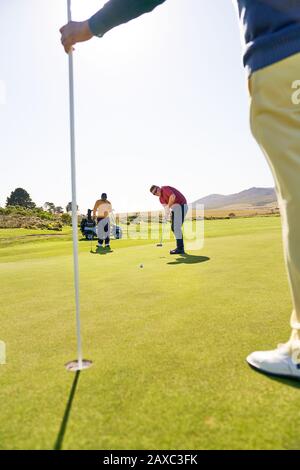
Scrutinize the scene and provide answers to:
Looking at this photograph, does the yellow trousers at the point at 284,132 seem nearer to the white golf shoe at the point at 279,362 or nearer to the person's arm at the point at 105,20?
the white golf shoe at the point at 279,362

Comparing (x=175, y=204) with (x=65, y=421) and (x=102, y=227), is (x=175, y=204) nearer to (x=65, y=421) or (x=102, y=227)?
(x=102, y=227)

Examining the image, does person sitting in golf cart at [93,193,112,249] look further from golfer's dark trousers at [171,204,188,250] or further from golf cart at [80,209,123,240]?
golfer's dark trousers at [171,204,188,250]

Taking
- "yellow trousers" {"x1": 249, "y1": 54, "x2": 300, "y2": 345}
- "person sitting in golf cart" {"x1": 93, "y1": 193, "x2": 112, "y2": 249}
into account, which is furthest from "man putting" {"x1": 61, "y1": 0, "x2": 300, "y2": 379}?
"person sitting in golf cart" {"x1": 93, "y1": 193, "x2": 112, "y2": 249}

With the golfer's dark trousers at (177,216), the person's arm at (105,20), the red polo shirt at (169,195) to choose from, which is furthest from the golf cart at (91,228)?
the person's arm at (105,20)

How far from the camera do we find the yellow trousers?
67.8 inches

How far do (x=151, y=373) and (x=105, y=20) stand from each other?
1.90m

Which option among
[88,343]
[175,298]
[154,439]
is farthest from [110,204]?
[154,439]

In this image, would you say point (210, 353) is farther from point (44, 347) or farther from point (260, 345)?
point (44, 347)

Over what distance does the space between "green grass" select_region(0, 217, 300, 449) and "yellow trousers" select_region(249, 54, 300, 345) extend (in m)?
0.53

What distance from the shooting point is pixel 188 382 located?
1.71 metres

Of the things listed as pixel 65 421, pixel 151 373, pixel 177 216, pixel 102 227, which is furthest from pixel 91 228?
pixel 65 421

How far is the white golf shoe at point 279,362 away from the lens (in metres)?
1.78

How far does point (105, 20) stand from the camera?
2115 mm
